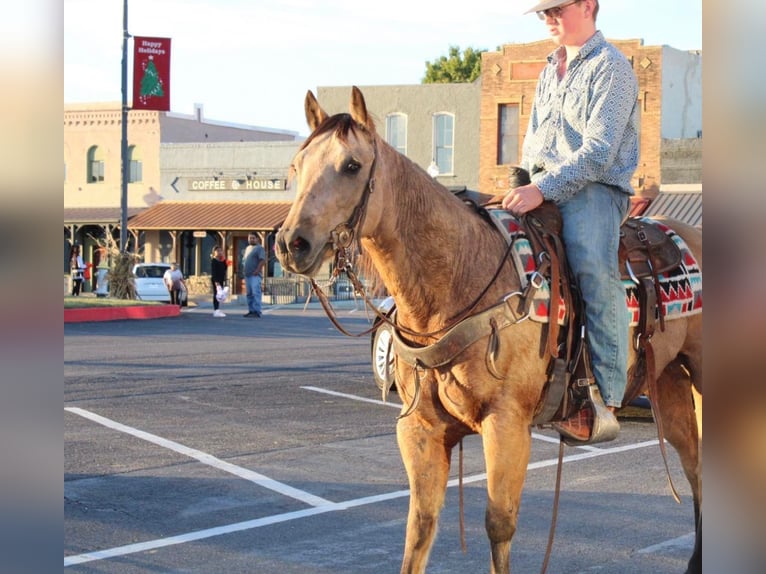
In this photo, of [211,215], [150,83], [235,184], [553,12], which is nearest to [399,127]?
[235,184]

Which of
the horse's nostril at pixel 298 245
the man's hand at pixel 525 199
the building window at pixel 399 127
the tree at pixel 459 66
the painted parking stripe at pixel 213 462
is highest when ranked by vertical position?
the tree at pixel 459 66

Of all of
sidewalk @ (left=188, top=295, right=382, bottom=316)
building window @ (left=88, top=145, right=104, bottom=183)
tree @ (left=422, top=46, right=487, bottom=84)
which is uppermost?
tree @ (left=422, top=46, right=487, bottom=84)

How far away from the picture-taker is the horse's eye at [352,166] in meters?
3.74

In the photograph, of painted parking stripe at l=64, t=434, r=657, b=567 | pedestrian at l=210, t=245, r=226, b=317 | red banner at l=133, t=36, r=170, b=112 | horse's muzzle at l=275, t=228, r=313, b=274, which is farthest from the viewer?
red banner at l=133, t=36, r=170, b=112

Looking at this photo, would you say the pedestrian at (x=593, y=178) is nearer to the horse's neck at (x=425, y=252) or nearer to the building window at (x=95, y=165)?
the horse's neck at (x=425, y=252)

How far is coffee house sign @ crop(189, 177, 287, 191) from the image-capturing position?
4609cm

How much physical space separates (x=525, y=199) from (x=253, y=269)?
69.9ft

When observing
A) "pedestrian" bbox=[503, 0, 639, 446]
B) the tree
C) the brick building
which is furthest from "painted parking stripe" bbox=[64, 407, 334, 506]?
the tree

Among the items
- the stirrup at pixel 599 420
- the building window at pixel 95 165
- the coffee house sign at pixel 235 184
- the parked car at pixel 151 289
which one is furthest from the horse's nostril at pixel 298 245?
the building window at pixel 95 165

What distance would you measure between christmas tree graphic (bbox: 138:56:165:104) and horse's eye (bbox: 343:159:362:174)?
2728cm

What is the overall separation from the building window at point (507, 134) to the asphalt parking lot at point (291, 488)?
2765cm

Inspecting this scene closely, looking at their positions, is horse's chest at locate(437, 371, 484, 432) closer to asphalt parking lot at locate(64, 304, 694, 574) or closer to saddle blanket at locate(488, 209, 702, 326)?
saddle blanket at locate(488, 209, 702, 326)
